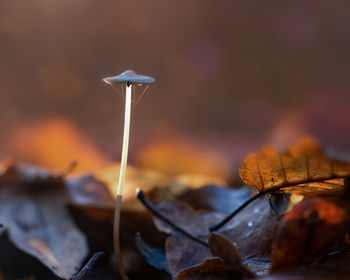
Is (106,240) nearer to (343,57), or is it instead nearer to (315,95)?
(315,95)

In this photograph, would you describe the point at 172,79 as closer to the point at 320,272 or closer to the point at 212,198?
the point at 212,198

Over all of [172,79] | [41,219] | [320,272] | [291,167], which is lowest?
[41,219]

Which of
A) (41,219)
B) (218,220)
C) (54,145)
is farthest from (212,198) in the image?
(54,145)

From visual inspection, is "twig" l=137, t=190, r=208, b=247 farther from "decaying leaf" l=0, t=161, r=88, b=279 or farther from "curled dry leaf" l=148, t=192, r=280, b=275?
"decaying leaf" l=0, t=161, r=88, b=279

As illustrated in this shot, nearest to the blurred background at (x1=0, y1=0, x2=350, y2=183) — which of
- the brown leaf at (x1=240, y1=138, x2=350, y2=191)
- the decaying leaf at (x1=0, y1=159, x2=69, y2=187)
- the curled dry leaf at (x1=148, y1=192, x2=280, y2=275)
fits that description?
the decaying leaf at (x1=0, y1=159, x2=69, y2=187)

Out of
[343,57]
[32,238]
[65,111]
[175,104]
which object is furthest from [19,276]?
[343,57]

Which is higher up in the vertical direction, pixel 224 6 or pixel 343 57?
pixel 224 6
